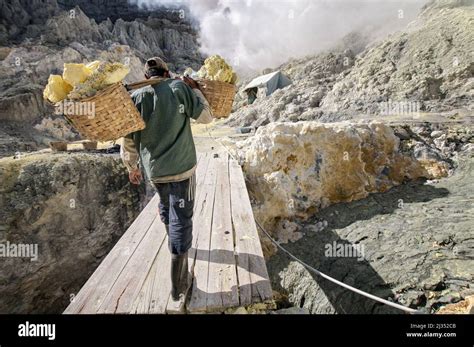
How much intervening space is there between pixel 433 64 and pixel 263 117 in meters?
9.80

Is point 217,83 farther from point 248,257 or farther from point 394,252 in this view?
point 394,252

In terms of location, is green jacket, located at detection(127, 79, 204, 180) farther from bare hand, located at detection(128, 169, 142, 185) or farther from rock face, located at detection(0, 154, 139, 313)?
rock face, located at detection(0, 154, 139, 313)

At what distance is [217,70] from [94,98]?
3.67ft

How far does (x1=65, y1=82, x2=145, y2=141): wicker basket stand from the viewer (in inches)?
65.1

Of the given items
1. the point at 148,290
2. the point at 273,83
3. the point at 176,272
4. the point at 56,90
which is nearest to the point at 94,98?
the point at 56,90

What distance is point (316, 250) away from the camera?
4.61 m

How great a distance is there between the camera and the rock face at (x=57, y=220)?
5.26 m

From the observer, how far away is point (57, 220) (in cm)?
567

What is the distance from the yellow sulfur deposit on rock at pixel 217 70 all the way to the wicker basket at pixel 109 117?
2.76 feet

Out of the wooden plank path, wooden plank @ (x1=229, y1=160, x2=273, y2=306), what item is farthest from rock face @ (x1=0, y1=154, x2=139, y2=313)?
wooden plank @ (x1=229, y1=160, x2=273, y2=306)

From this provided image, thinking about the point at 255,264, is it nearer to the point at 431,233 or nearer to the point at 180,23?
the point at 431,233

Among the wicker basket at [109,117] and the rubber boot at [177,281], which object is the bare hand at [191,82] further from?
the rubber boot at [177,281]

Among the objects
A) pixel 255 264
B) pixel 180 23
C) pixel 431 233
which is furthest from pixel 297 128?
pixel 180 23

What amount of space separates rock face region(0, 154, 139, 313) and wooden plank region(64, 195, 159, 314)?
3.05 meters
